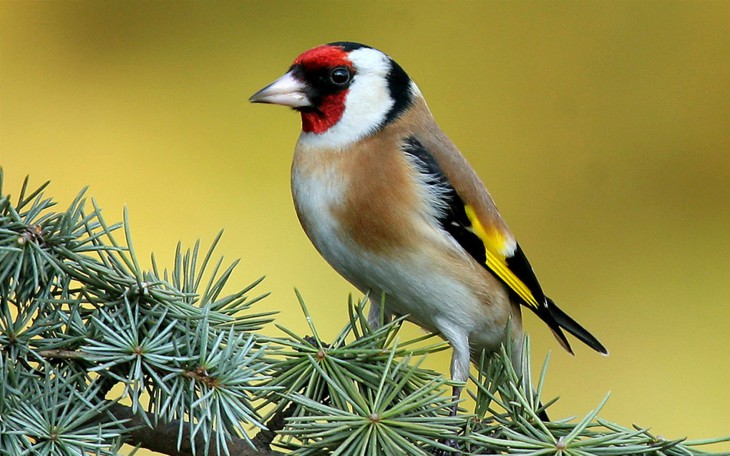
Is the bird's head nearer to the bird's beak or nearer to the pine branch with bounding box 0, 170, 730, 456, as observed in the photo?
the bird's beak

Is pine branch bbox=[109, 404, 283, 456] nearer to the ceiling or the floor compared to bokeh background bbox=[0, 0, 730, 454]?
nearer to the floor

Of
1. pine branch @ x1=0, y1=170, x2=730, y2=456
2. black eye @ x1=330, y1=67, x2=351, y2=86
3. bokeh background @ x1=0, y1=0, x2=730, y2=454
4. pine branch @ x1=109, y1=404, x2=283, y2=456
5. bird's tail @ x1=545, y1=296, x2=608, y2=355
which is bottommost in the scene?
pine branch @ x1=109, y1=404, x2=283, y2=456

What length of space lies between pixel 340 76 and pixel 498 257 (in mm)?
305

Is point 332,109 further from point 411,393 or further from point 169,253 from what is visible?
point 169,253

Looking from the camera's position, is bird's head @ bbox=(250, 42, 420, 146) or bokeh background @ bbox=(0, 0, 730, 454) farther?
bokeh background @ bbox=(0, 0, 730, 454)

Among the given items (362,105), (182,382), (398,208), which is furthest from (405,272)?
(182,382)

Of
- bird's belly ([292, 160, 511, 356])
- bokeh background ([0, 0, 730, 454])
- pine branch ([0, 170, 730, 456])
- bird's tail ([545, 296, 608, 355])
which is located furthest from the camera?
bokeh background ([0, 0, 730, 454])

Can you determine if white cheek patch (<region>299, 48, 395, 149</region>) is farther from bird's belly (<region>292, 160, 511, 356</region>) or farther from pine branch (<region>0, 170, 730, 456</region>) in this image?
pine branch (<region>0, 170, 730, 456</region>)

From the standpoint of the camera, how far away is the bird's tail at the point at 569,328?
1.29 meters

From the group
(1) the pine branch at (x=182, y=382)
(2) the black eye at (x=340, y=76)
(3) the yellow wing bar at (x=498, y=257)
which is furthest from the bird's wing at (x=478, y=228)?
(1) the pine branch at (x=182, y=382)

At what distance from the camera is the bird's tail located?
1.29m

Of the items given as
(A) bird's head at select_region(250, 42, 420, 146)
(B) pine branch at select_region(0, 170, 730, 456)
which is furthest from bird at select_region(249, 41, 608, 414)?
(B) pine branch at select_region(0, 170, 730, 456)

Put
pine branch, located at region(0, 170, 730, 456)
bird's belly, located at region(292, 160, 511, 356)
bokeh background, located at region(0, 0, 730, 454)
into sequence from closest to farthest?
1. pine branch, located at region(0, 170, 730, 456)
2. bird's belly, located at region(292, 160, 511, 356)
3. bokeh background, located at region(0, 0, 730, 454)

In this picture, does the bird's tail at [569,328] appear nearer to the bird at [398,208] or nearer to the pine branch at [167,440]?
the bird at [398,208]
